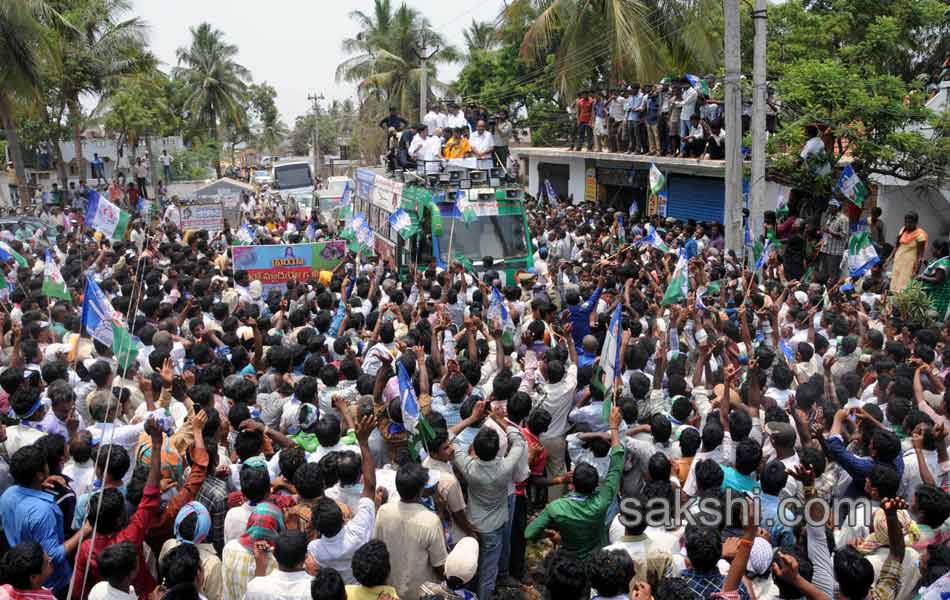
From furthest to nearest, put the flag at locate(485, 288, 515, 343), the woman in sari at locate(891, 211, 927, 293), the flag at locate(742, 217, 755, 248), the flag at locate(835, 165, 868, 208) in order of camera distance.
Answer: the flag at locate(742, 217, 755, 248), the flag at locate(835, 165, 868, 208), the woman in sari at locate(891, 211, 927, 293), the flag at locate(485, 288, 515, 343)

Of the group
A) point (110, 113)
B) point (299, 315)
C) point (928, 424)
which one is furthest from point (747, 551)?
point (110, 113)

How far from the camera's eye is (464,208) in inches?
494

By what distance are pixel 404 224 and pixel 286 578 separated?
935 cm

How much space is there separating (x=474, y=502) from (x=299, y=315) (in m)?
4.10

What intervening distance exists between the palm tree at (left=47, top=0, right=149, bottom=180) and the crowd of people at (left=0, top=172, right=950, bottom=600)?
70.9ft

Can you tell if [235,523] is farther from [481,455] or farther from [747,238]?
[747,238]

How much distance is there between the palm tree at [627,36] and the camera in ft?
64.4

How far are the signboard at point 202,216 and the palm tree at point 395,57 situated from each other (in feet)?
65.6

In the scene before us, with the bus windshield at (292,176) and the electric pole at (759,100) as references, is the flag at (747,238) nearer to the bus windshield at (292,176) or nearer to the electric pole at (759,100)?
the electric pole at (759,100)

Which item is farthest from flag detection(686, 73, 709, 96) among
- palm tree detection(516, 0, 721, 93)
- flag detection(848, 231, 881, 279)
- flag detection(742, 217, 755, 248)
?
flag detection(848, 231, 881, 279)

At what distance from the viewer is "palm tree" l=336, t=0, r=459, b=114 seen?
38.7 metres

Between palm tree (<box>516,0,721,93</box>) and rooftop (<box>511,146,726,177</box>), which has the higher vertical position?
palm tree (<box>516,0,721,93</box>)

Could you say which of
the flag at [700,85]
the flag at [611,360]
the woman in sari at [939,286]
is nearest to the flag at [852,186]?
the woman in sari at [939,286]

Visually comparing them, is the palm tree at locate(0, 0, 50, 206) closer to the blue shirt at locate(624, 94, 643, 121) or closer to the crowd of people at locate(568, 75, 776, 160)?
the crowd of people at locate(568, 75, 776, 160)
